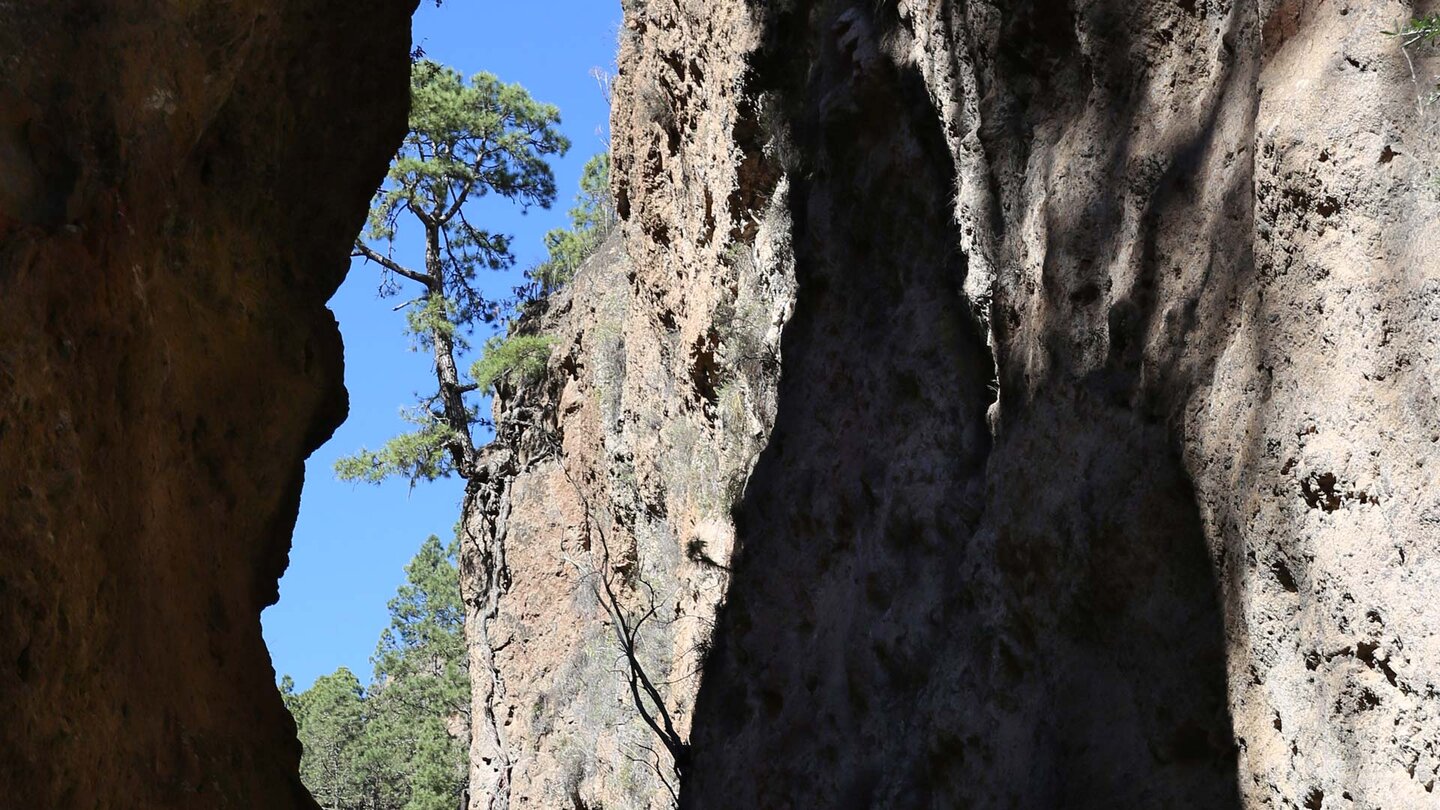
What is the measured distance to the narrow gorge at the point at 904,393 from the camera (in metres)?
5.20

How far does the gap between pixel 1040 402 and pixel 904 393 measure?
2.32 metres

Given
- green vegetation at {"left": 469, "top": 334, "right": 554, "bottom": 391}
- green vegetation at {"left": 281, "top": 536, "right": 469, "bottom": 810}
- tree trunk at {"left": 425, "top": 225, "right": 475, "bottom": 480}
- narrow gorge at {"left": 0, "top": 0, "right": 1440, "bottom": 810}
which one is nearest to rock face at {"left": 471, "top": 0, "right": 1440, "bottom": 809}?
narrow gorge at {"left": 0, "top": 0, "right": 1440, "bottom": 810}

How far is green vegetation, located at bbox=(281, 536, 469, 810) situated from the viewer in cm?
3666

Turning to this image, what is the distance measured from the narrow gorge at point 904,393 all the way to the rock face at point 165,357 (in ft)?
0.11

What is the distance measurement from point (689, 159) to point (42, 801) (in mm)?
9902

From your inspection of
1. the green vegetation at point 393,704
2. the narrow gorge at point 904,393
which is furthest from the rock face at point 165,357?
the green vegetation at point 393,704

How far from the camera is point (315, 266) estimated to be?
10.4 metres

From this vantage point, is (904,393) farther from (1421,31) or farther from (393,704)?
(393,704)

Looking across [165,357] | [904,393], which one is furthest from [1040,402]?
[165,357]

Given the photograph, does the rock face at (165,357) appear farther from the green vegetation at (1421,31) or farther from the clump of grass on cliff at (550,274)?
the clump of grass on cliff at (550,274)

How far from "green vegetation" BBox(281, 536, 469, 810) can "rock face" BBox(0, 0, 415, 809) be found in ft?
82.1

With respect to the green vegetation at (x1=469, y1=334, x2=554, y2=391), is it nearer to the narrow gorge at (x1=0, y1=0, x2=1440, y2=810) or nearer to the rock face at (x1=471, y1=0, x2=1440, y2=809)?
the rock face at (x1=471, y1=0, x2=1440, y2=809)

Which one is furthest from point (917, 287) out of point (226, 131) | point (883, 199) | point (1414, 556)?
point (1414, 556)

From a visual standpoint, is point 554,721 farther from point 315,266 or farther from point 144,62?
point 144,62
